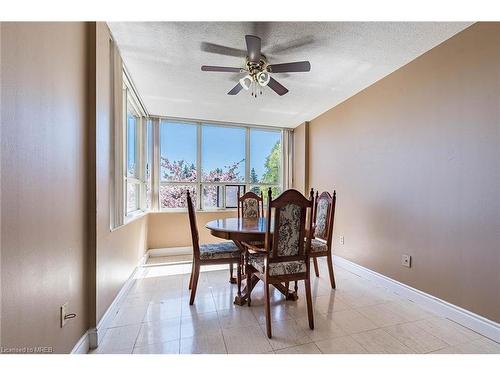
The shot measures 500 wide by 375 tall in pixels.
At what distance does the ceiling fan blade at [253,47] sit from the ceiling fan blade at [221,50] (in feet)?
0.60

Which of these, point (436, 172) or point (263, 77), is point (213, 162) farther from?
point (436, 172)

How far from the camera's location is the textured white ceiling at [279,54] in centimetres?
180

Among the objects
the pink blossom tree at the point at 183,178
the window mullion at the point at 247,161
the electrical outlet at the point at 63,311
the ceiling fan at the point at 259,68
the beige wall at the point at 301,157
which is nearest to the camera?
the electrical outlet at the point at 63,311

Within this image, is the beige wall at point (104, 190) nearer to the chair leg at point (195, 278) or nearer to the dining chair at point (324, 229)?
the chair leg at point (195, 278)

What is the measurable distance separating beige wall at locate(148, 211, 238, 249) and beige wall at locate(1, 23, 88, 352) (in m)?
2.31

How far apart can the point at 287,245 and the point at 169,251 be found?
105 inches

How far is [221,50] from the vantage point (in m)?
2.05

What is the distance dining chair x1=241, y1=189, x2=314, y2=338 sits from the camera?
171 centimetres

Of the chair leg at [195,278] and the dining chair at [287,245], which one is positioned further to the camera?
the chair leg at [195,278]

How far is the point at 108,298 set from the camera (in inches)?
73.6

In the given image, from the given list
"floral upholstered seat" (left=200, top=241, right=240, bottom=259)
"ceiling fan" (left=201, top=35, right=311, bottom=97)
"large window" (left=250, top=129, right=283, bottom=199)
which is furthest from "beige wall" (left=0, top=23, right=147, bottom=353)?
"large window" (left=250, top=129, right=283, bottom=199)

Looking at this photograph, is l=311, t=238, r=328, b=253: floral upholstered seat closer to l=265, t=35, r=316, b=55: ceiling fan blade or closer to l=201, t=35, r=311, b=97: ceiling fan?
l=201, t=35, r=311, b=97: ceiling fan

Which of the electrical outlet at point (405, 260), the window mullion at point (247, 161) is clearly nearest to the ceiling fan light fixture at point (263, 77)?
the electrical outlet at point (405, 260)
